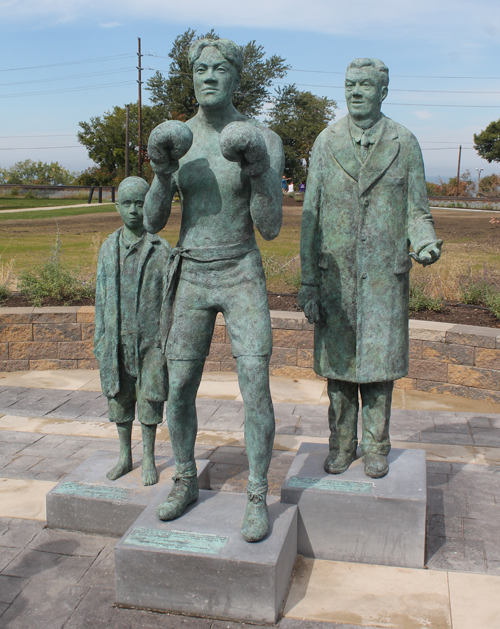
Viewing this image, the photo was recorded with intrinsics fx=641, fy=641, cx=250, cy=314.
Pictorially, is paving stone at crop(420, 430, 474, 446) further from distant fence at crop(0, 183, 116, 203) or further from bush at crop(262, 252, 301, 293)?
distant fence at crop(0, 183, 116, 203)

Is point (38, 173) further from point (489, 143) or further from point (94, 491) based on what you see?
point (94, 491)

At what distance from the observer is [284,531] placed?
10.4 ft

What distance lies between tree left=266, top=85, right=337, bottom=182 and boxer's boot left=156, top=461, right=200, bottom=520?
36783 millimetres

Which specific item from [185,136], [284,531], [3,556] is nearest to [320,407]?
[284,531]

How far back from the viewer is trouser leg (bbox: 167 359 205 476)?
10.7ft

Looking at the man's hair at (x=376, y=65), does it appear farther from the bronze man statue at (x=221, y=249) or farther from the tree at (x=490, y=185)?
the tree at (x=490, y=185)

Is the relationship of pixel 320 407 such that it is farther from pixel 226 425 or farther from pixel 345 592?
pixel 345 592

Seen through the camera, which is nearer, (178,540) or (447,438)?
(178,540)

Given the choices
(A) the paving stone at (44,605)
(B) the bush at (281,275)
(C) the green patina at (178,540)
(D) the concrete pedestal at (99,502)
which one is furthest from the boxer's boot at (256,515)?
(B) the bush at (281,275)

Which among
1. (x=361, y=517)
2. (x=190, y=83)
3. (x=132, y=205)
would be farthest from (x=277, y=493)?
(x=190, y=83)

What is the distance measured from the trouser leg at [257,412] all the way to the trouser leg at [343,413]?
71 cm

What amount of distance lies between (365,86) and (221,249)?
1.22 m

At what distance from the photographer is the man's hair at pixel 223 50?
3.03 metres

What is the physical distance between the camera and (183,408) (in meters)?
3.34
